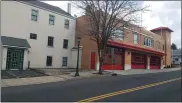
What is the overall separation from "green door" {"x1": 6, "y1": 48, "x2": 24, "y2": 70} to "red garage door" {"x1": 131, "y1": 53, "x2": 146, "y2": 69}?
17.6 m

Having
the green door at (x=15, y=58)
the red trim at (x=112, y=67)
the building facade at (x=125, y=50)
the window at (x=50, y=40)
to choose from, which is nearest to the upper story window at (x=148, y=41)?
the building facade at (x=125, y=50)

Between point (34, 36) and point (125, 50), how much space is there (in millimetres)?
13079

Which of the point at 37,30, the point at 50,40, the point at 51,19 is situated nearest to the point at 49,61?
the point at 50,40

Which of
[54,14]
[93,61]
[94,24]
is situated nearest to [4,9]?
[54,14]

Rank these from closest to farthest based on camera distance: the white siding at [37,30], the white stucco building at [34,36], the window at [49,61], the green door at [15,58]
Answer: the green door at [15,58], the white stucco building at [34,36], the white siding at [37,30], the window at [49,61]

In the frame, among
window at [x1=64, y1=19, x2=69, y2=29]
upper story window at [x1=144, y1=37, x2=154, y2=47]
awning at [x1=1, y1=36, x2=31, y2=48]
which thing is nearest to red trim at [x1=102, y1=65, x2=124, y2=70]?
window at [x1=64, y1=19, x2=69, y2=29]

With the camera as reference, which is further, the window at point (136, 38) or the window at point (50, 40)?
the window at point (136, 38)

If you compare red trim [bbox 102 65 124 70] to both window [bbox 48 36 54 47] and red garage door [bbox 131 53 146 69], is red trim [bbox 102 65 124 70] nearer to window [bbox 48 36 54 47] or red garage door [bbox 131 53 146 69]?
red garage door [bbox 131 53 146 69]

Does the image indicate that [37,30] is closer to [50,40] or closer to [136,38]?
[50,40]

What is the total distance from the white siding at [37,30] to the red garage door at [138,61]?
10099 millimetres

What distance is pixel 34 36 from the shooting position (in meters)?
29.6

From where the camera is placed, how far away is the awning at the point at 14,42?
2554 centimetres

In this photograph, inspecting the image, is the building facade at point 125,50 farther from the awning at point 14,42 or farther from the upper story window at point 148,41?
the awning at point 14,42

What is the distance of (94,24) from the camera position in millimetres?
27031
